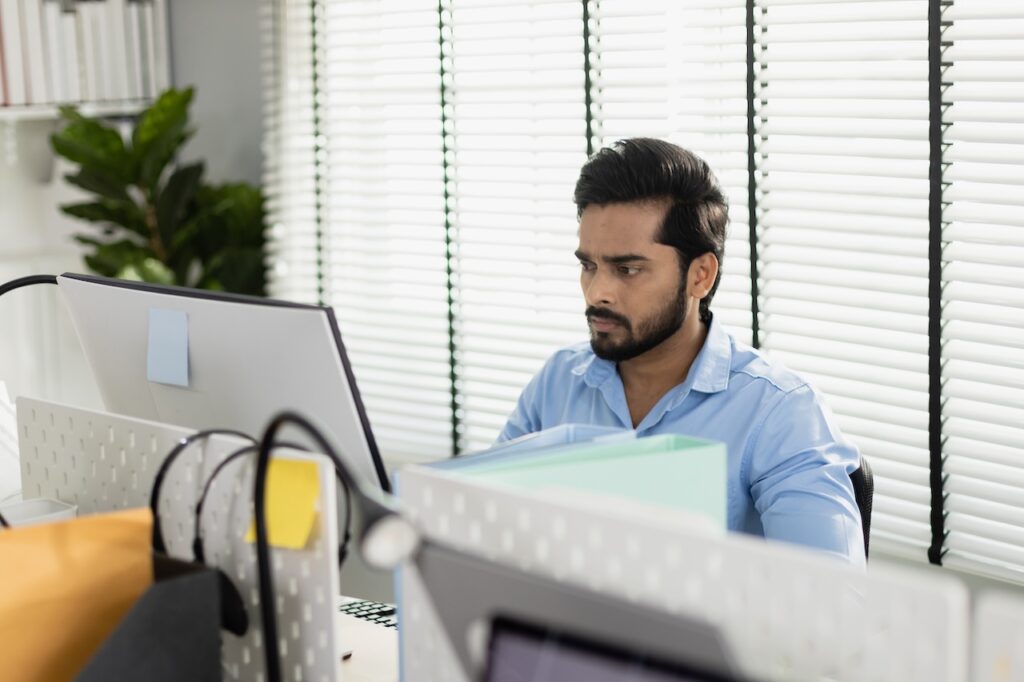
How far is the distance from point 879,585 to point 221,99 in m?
3.56

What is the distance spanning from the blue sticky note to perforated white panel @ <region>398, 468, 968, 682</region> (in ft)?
2.05

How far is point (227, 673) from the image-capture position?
134 cm

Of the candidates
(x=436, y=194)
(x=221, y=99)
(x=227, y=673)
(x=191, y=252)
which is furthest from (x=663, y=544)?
(x=221, y=99)

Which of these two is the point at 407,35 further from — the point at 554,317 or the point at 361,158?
the point at 554,317

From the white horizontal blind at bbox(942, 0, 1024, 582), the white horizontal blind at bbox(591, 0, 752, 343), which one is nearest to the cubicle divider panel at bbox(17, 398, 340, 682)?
the white horizontal blind at bbox(942, 0, 1024, 582)

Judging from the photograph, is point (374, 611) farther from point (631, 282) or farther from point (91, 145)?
point (91, 145)

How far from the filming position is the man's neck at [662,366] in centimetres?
211

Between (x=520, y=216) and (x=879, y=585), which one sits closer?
(x=879, y=585)

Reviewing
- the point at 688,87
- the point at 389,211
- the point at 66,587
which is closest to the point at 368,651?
the point at 66,587

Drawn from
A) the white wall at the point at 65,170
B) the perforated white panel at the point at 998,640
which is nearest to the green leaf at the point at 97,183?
the white wall at the point at 65,170

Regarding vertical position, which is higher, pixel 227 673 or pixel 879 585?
pixel 879 585

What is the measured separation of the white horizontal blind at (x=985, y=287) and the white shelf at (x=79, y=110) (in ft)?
8.48

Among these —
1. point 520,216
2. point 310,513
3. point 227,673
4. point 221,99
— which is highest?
point 221,99

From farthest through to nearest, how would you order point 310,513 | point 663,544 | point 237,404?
point 237,404 → point 310,513 → point 663,544
